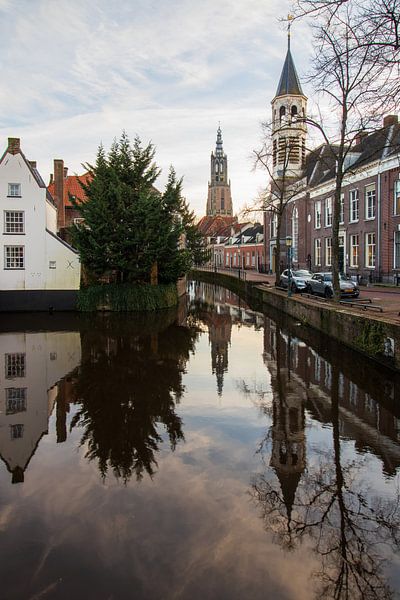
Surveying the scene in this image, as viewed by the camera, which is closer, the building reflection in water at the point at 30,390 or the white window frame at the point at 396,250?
the building reflection in water at the point at 30,390

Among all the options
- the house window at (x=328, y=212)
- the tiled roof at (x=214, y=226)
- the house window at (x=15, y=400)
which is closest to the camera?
the house window at (x=15, y=400)

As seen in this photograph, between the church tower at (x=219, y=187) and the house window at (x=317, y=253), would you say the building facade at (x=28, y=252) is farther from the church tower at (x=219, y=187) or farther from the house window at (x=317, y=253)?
the church tower at (x=219, y=187)

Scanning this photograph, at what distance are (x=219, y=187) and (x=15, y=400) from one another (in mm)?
125328

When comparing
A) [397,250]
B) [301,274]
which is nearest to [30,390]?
[301,274]

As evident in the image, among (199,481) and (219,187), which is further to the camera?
(219,187)

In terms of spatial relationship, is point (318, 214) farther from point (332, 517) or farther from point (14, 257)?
point (332, 517)

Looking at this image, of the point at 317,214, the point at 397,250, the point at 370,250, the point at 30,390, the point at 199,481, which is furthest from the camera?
the point at 317,214

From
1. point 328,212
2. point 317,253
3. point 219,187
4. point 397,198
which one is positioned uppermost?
point 219,187

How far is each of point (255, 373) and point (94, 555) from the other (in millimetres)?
7638

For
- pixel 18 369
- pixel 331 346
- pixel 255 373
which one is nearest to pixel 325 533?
pixel 255 373

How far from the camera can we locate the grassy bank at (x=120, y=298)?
26062 mm

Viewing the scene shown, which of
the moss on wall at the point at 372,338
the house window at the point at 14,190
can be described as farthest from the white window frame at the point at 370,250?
the house window at the point at 14,190

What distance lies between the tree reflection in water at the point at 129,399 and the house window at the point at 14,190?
14712 mm

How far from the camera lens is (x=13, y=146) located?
26.4 metres
